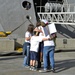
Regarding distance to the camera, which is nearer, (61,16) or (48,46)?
(48,46)

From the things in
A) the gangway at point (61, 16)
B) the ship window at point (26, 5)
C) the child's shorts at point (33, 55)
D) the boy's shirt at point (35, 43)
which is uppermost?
the ship window at point (26, 5)

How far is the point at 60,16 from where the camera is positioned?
22.6m

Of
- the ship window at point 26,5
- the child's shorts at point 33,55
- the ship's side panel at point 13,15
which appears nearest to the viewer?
the child's shorts at point 33,55

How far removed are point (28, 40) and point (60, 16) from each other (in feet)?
37.3

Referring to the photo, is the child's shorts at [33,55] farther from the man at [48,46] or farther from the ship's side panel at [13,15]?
the ship's side panel at [13,15]

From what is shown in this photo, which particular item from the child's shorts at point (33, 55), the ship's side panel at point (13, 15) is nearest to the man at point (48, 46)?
the child's shorts at point (33, 55)

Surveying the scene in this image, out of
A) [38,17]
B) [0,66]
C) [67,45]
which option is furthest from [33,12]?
[0,66]

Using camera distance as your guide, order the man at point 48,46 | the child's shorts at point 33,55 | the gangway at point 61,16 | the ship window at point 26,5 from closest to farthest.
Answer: the man at point 48,46
the child's shorts at point 33,55
the gangway at point 61,16
the ship window at point 26,5

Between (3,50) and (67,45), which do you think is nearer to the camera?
(3,50)

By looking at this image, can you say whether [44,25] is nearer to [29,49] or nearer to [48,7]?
[29,49]

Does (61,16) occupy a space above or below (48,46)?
above

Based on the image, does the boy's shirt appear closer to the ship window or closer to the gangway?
the gangway

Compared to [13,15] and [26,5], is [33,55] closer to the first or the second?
[13,15]

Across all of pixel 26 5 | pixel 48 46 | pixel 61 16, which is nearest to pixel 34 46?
pixel 48 46
